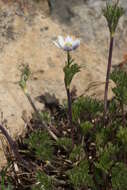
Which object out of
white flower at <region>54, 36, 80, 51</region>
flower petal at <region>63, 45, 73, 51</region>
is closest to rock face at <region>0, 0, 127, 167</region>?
white flower at <region>54, 36, 80, 51</region>

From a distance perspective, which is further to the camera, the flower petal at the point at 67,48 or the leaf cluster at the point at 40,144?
the flower petal at the point at 67,48

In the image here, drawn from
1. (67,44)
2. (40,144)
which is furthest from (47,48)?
(40,144)

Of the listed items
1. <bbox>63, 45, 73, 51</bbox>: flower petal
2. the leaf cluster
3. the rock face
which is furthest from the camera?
the rock face

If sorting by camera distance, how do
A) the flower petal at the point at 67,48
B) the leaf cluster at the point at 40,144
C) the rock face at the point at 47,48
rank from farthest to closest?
the rock face at the point at 47,48 < the flower petal at the point at 67,48 < the leaf cluster at the point at 40,144

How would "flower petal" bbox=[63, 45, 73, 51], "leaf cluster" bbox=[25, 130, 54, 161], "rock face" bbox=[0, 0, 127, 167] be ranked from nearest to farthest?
"leaf cluster" bbox=[25, 130, 54, 161]
"flower petal" bbox=[63, 45, 73, 51]
"rock face" bbox=[0, 0, 127, 167]

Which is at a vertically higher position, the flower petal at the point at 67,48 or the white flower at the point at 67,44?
the white flower at the point at 67,44

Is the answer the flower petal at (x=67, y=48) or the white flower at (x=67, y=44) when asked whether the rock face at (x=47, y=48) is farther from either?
the flower petal at (x=67, y=48)

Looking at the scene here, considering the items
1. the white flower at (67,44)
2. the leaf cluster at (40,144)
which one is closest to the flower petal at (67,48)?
the white flower at (67,44)

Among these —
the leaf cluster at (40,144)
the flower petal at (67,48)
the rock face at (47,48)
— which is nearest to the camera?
the leaf cluster at (40,144)

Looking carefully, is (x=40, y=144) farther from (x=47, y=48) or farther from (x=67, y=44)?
(x=47, y=48)

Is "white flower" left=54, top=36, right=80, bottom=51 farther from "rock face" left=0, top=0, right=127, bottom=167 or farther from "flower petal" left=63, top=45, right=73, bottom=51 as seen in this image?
"rock face" left=0, top=0, right=127, bottom=167
